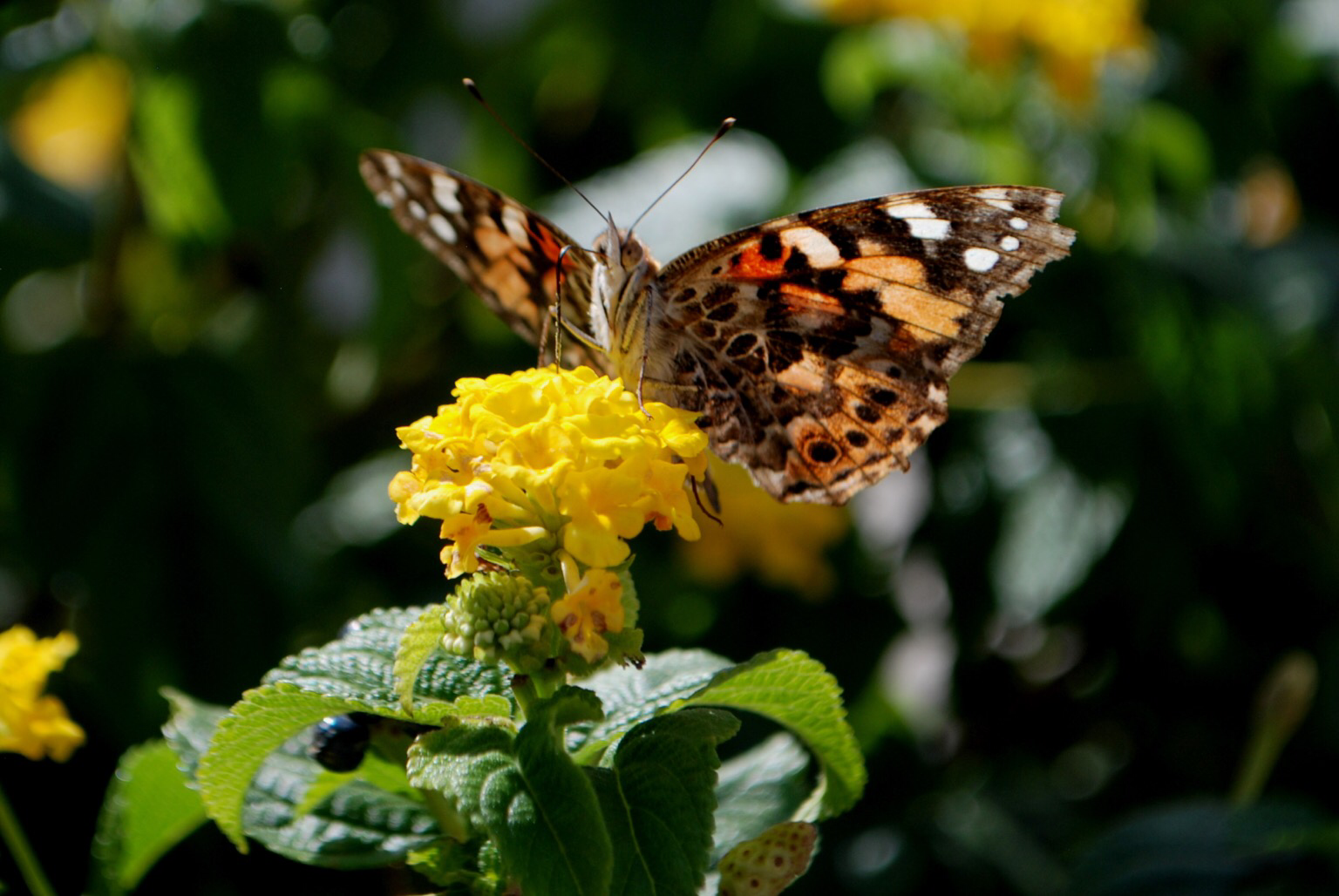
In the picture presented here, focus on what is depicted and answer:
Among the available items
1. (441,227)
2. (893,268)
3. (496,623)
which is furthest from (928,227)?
(496,623)

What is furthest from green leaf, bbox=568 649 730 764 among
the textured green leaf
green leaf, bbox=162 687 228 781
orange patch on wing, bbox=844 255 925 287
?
orange patch on wing, bbox=844 255 925 287

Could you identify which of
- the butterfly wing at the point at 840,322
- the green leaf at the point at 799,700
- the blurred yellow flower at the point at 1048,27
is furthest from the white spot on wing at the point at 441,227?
the blurred yellow flower at the point at 1048,27

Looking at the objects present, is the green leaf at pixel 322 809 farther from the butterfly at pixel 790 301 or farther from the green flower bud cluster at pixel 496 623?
the butterfly at pixel 790 301

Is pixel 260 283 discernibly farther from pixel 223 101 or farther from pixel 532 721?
pixel 532 721

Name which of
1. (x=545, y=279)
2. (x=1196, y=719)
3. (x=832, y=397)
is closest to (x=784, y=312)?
(x=832, y=397)

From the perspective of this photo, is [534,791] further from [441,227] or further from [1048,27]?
[1048,27]

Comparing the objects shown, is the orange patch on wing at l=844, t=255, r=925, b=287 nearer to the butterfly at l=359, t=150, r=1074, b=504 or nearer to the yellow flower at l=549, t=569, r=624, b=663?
the butterfly at l=359, t=150, r=1074, b=504
